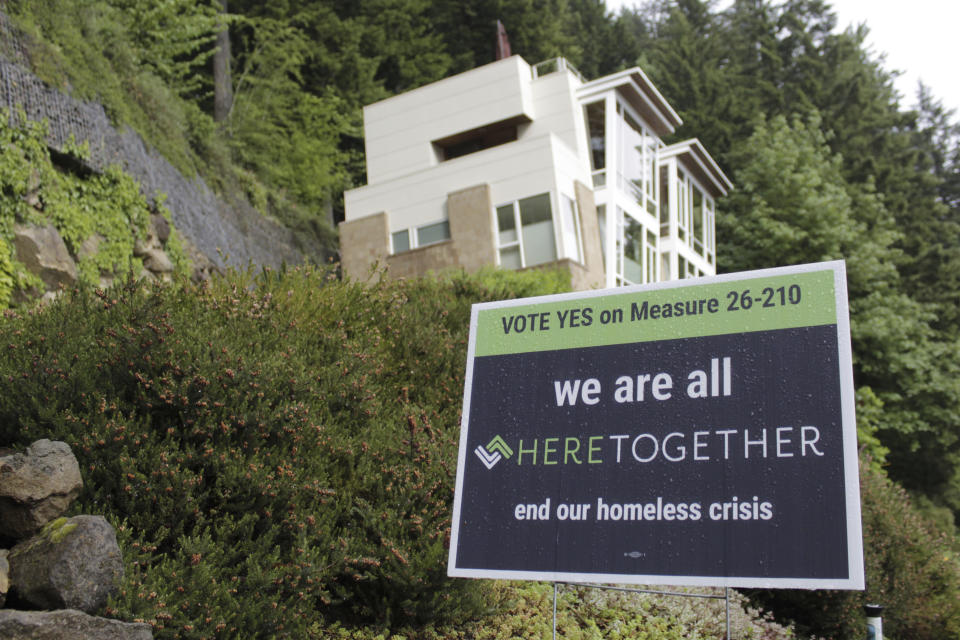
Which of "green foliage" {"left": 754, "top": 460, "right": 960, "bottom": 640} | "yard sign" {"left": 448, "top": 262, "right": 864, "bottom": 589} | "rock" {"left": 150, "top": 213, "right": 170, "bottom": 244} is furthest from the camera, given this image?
"rock" {"left": 150, "top": 213, "right": 170, "bottom": 244}

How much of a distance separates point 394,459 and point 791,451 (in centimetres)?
326

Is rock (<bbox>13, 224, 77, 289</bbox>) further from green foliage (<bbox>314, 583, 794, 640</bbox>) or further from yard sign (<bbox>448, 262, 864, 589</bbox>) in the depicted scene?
yard sign (<bbox>448, 262, 864, 589</bbox>)

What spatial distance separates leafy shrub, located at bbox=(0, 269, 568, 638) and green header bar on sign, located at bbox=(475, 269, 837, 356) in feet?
5.52

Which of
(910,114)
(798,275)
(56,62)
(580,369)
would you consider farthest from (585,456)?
(910,114)

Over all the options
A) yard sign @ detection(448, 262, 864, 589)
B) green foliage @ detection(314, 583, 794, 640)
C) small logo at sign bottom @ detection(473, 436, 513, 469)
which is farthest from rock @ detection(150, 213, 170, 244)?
small logo at sign bottom @ detection(473, 436, 513, 469)

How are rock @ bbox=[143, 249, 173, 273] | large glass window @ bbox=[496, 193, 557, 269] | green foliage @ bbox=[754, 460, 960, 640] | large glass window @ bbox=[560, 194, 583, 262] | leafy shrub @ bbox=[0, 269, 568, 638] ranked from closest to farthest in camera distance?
1. leafy shrub @ bbox=[0, 269, 568, 638]
2. green foliage @ bbox=[754, 460, 960, 640]
3. rock @ bbox=[143, 249, 173, 273]
4. large glass window @ bbox=[560, 194, 583, 262]
5. large glass window @ bbox=[496, 193, 557, 269]

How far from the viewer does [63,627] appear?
438cm

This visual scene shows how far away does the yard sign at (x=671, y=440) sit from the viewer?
12.8ft

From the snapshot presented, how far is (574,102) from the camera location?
23484mm

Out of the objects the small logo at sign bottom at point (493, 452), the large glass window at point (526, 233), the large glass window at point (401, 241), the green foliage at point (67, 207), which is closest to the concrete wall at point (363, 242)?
the large glass window at point (401, 241)


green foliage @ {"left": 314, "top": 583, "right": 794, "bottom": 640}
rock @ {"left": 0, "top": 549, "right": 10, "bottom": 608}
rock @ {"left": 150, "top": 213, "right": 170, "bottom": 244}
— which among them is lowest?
green foliage @ {"left": 314, "top": 583, "right": 794, "bottom": 640}

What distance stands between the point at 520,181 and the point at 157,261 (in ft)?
31.5

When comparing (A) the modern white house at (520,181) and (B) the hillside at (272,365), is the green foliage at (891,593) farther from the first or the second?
(A) the modern white house at (520,181)

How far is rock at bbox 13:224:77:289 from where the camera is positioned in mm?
10312
